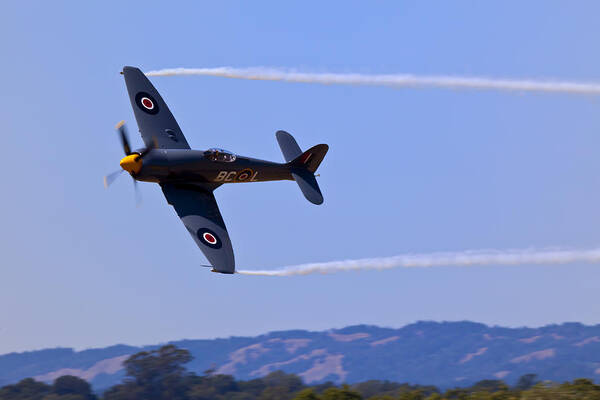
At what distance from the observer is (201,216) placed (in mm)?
32688

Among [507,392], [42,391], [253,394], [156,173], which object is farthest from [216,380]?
[156,173]

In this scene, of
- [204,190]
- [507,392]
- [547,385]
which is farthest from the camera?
[507,392]

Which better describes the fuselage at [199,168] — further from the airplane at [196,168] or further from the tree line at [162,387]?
the tree line at [162,387]

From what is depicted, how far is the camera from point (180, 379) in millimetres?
105312

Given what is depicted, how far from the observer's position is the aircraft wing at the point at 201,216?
3102 cm

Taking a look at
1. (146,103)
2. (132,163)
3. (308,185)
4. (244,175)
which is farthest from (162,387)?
(132,163)

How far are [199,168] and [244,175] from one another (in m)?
2.31

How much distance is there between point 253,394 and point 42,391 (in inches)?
1019

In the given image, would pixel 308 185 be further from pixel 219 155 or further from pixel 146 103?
pixel 146 103

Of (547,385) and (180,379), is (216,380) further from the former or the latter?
(547,385)

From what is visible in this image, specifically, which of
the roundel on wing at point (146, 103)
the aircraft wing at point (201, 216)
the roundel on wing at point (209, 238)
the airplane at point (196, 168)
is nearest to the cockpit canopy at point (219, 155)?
the airplane at point (196, 168)

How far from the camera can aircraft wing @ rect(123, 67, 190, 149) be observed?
34.5 meters

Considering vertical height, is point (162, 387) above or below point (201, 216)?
above

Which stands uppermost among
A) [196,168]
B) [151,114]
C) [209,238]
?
[151,114]
